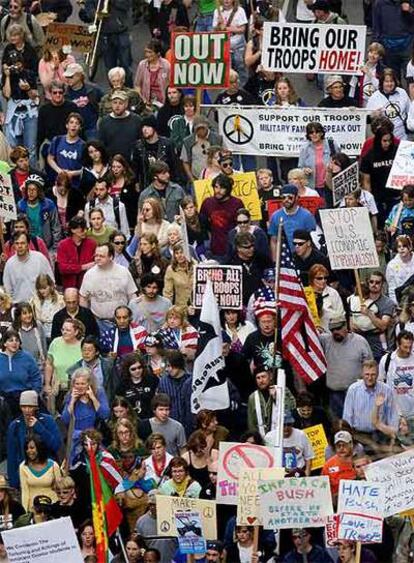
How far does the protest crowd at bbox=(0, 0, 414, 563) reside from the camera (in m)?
25.2

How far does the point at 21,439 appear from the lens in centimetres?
2644

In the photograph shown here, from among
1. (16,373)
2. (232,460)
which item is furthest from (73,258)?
(232,460)

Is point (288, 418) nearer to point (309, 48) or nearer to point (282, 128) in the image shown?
point (282, 128)

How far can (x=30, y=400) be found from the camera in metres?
26.5

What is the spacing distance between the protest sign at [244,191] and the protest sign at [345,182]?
0.86m

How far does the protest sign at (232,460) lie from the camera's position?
83.0 ft

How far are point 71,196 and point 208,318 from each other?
4.65 meters

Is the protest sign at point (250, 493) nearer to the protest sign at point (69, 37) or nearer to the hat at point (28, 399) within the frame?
the hat at point (28, 399)

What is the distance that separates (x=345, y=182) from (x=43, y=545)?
292 inches

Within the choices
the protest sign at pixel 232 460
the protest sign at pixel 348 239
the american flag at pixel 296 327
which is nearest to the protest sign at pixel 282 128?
the protest sign at pixel 348 239

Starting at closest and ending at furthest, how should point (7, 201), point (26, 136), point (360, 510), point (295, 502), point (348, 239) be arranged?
point (360, 510) → point (295, 502) → point (348, 239) → point (7, 201) → point (26, 136)

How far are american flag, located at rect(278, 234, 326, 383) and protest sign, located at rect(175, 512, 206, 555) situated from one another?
249cm

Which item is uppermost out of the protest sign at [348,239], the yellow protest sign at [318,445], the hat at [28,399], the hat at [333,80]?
the hat at [333,80]

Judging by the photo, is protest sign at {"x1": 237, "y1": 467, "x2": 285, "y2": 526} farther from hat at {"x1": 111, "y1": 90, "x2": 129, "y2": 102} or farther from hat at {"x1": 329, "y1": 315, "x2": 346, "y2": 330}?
hat at {"x1": 111, "y1": 90, "x2": 129, "y2": 102}
